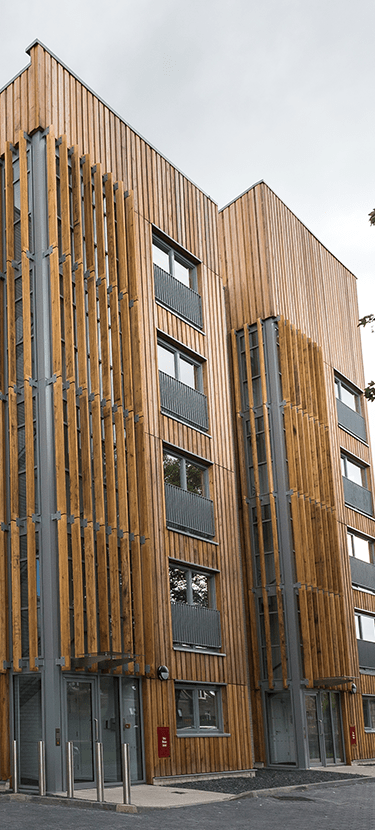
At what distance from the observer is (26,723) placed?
55.6 ft

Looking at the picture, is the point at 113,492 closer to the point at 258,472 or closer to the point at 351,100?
the point at 258,472

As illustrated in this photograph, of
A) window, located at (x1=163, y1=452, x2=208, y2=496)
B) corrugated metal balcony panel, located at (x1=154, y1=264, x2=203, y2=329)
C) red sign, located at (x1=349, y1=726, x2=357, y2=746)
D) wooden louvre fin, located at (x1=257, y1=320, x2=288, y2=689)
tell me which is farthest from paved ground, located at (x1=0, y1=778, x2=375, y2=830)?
corrugated metal balcony panel, located at (x1=154, y1=264, x2=203, y2=329)

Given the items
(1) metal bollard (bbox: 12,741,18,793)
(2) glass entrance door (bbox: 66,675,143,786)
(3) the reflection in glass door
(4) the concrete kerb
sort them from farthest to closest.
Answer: (2) glass entrance door (bbox: 66,675,143,786)
(3) the reflection in glass door
(1) metal bollard (bbox: 12,741,18,793)
(4) the concrete kerb

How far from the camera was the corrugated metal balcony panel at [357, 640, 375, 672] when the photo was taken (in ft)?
96.5

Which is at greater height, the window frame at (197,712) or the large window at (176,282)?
the large window at (176,282)

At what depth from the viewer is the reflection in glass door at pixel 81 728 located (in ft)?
54.7

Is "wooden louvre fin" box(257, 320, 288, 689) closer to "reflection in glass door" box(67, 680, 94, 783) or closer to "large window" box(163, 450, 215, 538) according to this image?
"large window" box(163, 450, 215, 538)

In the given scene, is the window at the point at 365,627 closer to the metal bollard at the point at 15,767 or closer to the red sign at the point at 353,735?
the red sign at the point at 353,735

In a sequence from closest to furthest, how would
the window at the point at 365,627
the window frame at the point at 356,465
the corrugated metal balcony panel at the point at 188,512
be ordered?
the corrugated metal balcony panel at the point at 188,512, the window at the point at 365,627, the window frame at the point at 356,465

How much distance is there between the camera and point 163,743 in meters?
18.9

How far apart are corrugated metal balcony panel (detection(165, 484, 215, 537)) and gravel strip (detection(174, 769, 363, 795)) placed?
5935mm

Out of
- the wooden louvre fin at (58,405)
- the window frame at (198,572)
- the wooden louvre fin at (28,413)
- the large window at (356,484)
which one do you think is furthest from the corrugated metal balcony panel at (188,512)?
the large window at (356,484)

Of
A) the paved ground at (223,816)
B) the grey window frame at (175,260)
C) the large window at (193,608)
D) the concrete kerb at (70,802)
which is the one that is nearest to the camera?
the paved ground at (223,816)

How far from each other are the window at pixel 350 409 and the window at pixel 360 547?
3853mm
